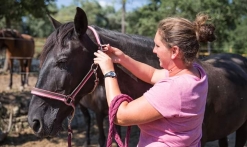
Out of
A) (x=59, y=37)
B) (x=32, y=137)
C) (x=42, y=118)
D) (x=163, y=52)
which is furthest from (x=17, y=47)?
(x=163, y=52)

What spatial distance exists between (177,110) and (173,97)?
0.07 metres

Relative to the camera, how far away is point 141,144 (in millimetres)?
1518

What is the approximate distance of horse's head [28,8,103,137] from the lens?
69.5 inches

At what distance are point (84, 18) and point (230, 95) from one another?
1.58m

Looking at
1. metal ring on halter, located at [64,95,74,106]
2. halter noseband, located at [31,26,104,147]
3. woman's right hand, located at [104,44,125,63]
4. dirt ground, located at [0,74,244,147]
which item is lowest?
dirt ground, located at [0,74,244,147]

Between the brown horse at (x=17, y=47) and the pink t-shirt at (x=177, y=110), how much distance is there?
23.4 ft

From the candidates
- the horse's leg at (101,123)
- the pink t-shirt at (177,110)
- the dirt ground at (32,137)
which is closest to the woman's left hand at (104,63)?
the pink t-shirt at (177,110)

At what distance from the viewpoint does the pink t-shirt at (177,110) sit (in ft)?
4.31

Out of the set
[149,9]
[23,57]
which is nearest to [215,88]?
[23,57]

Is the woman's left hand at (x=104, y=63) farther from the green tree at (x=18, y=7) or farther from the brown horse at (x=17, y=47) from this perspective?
the brown horse at (x=17, y=47)

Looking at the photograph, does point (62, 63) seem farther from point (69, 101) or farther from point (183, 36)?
point (183, 36)

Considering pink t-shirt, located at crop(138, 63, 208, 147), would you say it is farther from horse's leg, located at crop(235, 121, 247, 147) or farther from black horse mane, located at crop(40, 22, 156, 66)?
horse's leg, located at crop(235, 121, 247, 147)

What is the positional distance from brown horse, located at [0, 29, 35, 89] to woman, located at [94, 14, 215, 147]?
279 inches

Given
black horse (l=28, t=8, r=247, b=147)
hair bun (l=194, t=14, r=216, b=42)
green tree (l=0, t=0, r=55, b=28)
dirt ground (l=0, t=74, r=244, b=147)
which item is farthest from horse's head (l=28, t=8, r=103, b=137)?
green tree (l=0, t=0, r=55, b=28)
